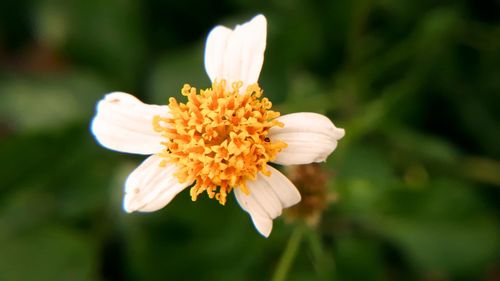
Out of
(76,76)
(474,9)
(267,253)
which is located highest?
(474,9)

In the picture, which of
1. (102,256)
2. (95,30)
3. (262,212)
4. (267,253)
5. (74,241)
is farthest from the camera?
(95,30)

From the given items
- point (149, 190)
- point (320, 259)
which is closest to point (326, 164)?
point (320, 259)

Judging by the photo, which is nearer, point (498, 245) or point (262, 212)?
point (262, 212)

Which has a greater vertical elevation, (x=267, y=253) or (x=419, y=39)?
(x=419, y=39)

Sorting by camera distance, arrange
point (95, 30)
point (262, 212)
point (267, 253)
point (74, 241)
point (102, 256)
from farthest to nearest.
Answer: point (95, 30) < point (102, 256) < point (74, 241) < point (267, 253) < point (262, 212)

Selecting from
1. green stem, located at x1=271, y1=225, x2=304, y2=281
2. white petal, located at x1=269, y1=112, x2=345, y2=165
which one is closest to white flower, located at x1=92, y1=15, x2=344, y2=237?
white petal, located at x1=269, y1=112, x2=345, y2=165

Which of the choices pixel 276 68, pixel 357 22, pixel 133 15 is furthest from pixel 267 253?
pixel 133 15

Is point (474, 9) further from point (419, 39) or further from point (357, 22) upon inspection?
point (357, 22)
